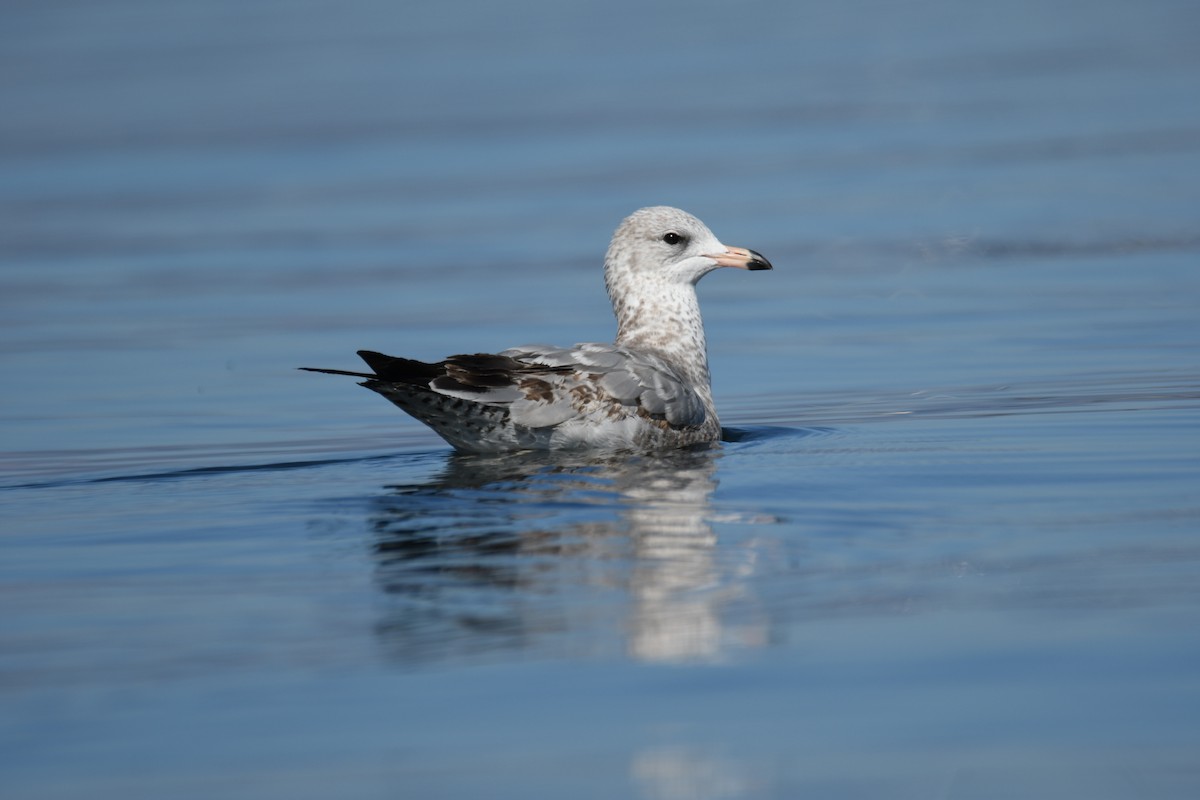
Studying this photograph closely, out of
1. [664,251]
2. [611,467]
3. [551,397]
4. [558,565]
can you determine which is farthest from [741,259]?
[558,565]

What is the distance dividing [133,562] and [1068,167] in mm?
14180

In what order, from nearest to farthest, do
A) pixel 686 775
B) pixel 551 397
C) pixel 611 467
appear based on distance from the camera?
pixel 686 775, pixel 611 467, pixel 551 397

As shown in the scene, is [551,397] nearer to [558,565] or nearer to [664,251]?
[664,251]

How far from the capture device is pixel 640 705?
5594 mm

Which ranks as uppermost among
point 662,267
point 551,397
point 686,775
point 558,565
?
point 662,267

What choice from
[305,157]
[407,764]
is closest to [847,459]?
[407,764]

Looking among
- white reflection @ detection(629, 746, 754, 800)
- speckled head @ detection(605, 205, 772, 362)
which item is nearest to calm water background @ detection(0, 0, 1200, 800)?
white reflection @ detection(629, 746, 754, 800)

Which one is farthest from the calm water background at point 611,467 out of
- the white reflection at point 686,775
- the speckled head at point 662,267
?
the speckled head at point 662,267

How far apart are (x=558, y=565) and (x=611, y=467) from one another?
221 centimetres

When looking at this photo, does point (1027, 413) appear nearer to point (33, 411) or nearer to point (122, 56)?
point (33, 411)

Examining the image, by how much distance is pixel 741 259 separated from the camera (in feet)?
36.6

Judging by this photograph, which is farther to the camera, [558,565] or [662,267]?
[662,267]

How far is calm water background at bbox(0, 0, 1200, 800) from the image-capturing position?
5.38 meters

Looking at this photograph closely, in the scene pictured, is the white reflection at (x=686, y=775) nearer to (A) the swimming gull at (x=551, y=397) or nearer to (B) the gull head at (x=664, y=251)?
(A) the swimming gull at (x=551, y=397)
